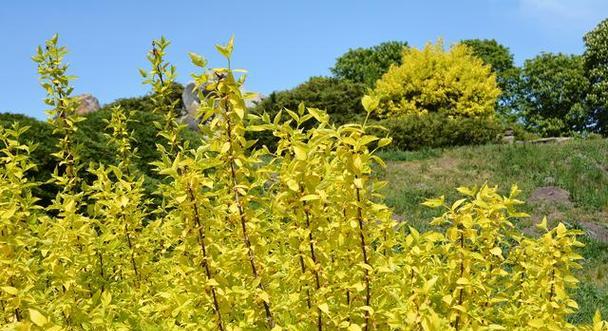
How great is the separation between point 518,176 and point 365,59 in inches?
1003

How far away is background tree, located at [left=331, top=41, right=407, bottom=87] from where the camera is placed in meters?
39.0

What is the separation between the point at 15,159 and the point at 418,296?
2554 millimetres

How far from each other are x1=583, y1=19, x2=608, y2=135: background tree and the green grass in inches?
633

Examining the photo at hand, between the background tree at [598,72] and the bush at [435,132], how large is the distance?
15553mm

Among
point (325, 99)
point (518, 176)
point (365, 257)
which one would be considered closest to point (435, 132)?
point (518, 176)


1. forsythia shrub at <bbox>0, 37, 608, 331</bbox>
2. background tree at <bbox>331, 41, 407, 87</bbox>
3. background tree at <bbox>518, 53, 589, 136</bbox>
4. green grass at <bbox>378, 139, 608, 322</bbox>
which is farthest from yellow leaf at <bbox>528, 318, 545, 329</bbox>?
background tree at <bbox>331, 41, 407, 87</bbox>

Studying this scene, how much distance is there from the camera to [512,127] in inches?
930

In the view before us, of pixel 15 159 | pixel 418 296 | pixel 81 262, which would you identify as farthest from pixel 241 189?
pixel 15 159

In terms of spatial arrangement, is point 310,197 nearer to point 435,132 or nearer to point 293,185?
point 293,185

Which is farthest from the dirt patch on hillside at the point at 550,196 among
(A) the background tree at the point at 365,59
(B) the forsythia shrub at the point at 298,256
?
(A) the background tree at the point at 365,59

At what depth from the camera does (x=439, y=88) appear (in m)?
23.8

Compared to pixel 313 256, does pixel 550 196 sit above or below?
above

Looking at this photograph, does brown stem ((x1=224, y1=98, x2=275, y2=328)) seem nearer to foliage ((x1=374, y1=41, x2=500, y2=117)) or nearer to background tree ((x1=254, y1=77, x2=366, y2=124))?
background tree ((x1=254, y1=77, x2=366, y2=124))

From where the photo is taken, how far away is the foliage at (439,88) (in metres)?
23.5
